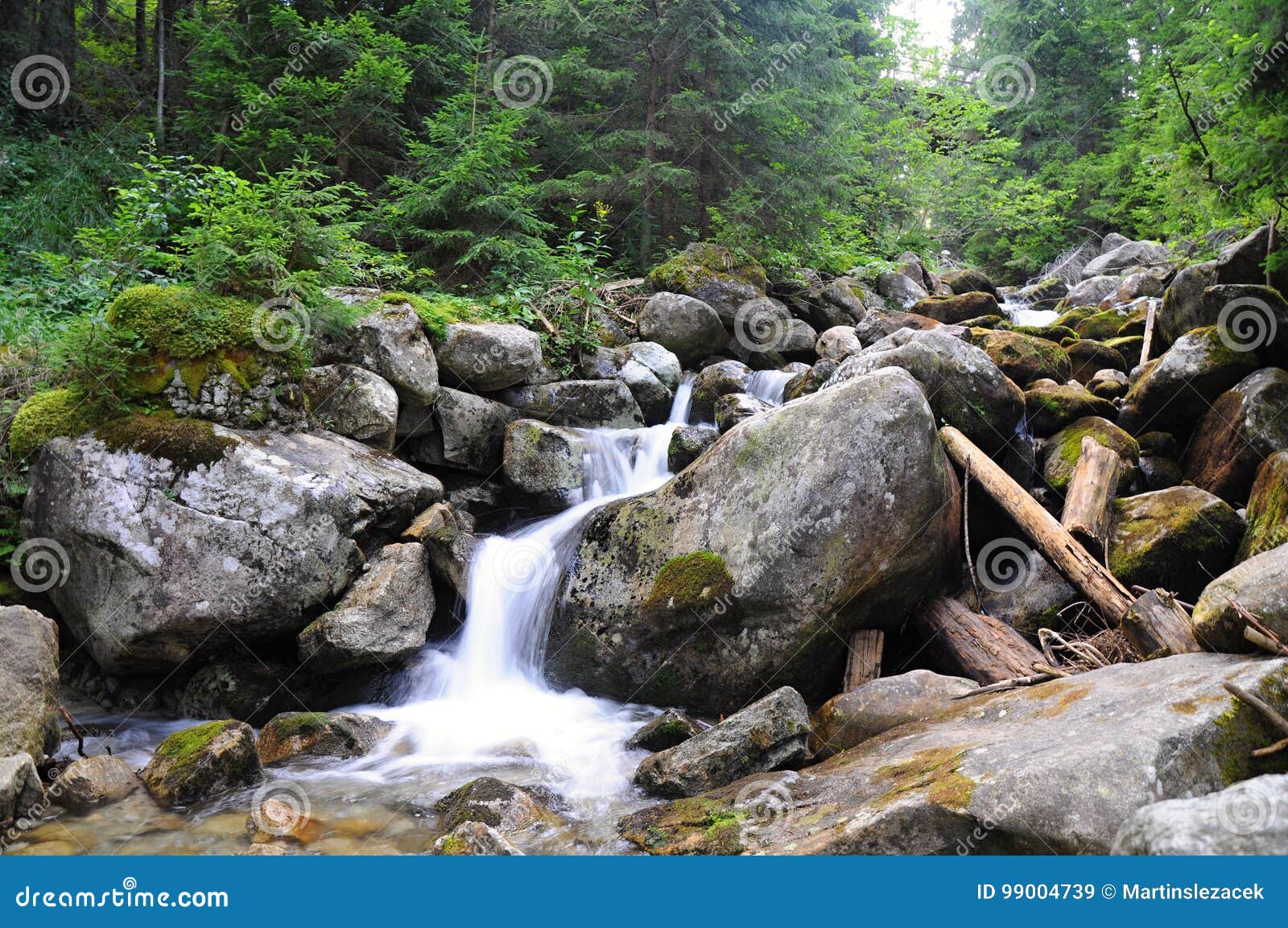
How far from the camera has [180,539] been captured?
6375mm

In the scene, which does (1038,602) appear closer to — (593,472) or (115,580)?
(593,472)

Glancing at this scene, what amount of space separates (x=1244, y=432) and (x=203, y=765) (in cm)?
917

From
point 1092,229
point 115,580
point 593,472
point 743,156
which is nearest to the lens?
point 115,580

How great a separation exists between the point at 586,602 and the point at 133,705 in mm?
3943

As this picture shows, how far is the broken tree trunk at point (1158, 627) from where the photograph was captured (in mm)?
4988

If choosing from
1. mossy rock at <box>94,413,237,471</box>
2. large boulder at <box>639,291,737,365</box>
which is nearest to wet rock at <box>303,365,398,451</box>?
mossy rock at <box>94,413,237,471</box>

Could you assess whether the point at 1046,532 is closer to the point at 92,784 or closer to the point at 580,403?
the point at 580,403

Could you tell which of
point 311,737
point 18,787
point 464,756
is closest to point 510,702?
point 464,756

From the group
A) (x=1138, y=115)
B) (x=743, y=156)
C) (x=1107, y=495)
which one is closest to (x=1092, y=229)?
(x=1138, y=115)

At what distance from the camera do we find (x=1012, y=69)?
87.6ft

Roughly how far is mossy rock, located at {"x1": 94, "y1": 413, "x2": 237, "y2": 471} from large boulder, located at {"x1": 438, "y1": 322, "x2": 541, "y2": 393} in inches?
125

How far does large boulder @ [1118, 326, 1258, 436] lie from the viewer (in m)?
7.89

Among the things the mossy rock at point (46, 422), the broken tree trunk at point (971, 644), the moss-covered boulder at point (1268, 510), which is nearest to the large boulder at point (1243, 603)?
the broken tree trunk at point (971, 644)

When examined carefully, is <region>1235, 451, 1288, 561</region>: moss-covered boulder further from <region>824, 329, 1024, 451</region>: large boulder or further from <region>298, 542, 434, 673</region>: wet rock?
<region>298, 542, 434, 673</region>: wet rock
